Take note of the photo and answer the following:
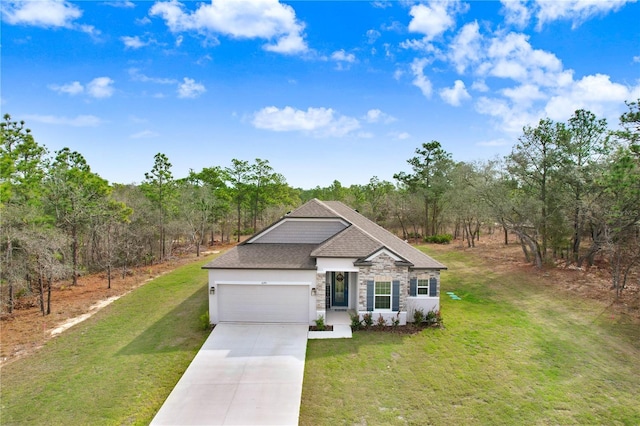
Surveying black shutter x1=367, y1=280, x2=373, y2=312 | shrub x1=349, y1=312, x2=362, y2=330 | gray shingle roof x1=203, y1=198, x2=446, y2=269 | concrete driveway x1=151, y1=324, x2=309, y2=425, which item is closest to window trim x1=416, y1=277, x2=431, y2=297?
gray shingle roof x1=203, y1=198, x2=446, y2=269

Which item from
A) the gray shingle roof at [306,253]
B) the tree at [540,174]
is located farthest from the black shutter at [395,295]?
the tree at [540,174]

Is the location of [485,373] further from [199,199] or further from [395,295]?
[199,199]

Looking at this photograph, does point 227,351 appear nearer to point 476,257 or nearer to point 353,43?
point 353,43

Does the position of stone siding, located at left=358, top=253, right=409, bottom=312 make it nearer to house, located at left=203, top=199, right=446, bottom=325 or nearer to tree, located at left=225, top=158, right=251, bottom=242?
house, located at left=203, top=199, right=446, bottom=325

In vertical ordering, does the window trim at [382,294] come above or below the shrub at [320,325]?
above

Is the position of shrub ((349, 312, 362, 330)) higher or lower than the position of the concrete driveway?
higher

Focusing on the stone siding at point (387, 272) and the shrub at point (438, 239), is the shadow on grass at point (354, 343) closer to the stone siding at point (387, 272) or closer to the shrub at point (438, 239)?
the stone siding at point (387, 272)
